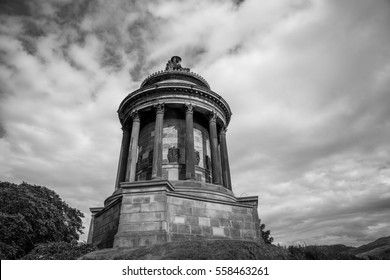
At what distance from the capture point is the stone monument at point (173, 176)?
1196 centimetres

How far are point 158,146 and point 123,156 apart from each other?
440 cm

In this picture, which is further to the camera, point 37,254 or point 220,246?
point 37,254

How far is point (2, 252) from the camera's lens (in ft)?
59.5

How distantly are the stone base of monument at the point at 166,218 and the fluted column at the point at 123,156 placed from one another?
4.47 metres

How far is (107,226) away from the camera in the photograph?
13.7m

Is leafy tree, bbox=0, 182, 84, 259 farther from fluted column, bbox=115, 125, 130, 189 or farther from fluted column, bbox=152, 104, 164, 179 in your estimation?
fluted column, bbox=152, 104, 164, 179

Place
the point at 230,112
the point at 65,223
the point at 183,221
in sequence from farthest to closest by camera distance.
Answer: the point at 65,223, the point at 230,112, the point at 183,221

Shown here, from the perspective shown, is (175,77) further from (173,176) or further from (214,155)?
(173,176)

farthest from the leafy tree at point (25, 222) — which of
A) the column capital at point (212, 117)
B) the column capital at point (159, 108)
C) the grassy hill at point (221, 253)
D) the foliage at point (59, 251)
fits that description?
the column capital at point (212, 117)

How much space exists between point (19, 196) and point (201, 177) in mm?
16953

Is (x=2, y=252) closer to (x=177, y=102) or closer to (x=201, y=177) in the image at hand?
(x=201, y=177)

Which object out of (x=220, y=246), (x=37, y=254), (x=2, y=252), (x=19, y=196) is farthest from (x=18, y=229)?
(x=220, y=246)

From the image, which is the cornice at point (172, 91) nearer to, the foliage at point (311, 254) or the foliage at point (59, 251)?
the foliage at point (59, 251)

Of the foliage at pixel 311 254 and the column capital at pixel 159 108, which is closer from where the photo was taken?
the foliage at pixel 311 254
